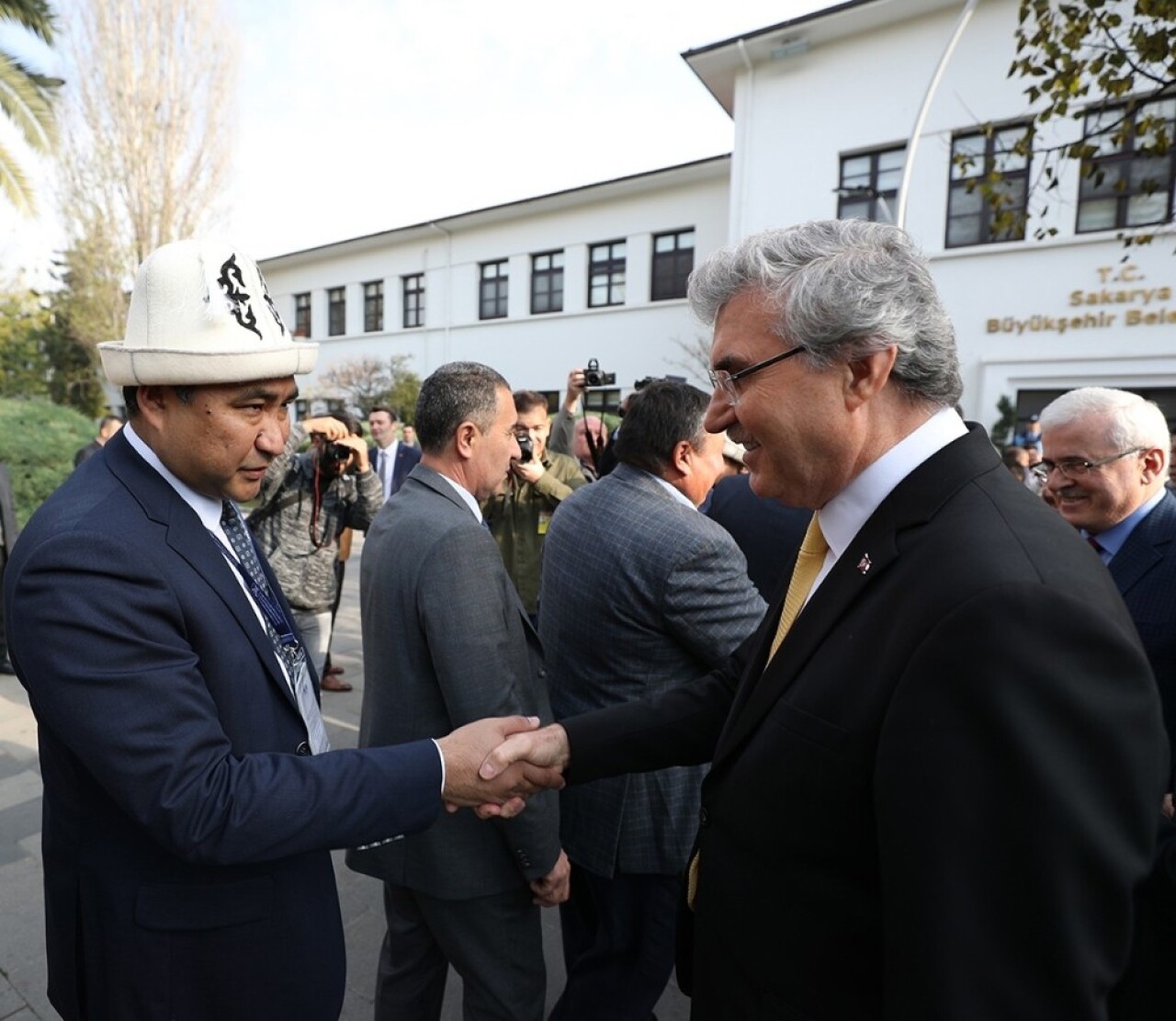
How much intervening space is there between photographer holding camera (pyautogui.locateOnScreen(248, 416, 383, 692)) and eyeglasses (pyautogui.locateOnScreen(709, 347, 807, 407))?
11.0ft

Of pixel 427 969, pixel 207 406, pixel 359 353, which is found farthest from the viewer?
pixel 359 353

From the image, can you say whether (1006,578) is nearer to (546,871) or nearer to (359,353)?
(546,871)

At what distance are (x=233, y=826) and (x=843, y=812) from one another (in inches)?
37.9

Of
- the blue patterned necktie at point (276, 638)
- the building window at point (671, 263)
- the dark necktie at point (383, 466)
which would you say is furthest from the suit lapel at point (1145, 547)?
the building window at point (671, 263)

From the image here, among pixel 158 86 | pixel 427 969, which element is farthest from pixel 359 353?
pixel 427 969

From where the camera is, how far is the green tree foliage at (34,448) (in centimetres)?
771

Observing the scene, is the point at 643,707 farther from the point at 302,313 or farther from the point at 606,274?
the point at 302,313

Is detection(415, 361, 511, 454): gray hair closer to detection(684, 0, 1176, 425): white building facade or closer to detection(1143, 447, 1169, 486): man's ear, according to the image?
detection(1143, 447, 1169, 486): man's ear

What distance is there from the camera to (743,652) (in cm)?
190

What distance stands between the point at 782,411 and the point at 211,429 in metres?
1.05

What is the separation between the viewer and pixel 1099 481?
2.71 metres

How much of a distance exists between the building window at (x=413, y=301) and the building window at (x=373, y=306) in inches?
43.6

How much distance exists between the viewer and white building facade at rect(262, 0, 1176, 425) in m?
13.0

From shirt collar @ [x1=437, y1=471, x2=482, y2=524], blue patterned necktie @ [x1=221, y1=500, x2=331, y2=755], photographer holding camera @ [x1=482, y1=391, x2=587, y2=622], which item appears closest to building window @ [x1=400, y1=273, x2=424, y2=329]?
photographer holding camera @ [x1=482, y1=391, x2=587, y2=622]
